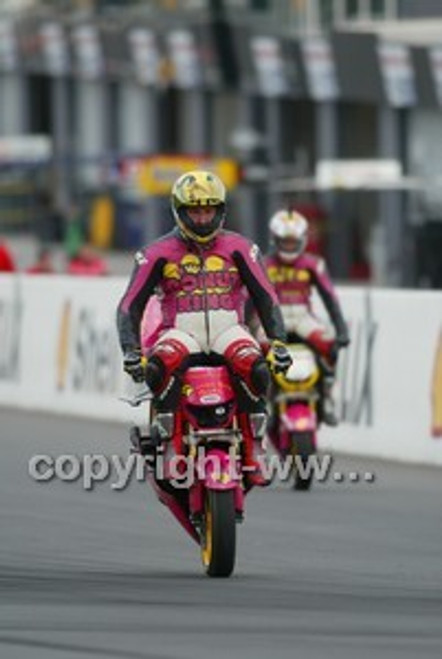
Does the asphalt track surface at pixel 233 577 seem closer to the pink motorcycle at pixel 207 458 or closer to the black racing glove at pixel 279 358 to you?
the pink motorcycle at pixel 207 458

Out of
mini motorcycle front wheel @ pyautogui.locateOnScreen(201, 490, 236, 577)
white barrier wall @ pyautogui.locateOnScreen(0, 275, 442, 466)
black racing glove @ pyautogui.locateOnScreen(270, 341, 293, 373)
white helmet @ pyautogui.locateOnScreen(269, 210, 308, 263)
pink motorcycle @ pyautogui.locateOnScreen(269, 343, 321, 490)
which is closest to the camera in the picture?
mini motorcycle front wheel @ pyautogui.locateOnScreen(201, 490, 236, 577)

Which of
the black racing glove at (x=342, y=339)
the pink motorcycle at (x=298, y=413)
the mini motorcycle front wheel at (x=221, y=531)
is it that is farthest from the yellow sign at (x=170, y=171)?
the mini motorcycle front wheel at (x=221, y=531)

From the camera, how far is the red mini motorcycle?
12.6m

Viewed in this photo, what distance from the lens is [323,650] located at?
400 inches

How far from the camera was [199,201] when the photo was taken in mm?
13258

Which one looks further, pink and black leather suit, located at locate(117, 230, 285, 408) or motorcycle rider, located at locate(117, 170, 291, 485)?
pink and black leather suit, located at locate(117, 230, 285, 408)

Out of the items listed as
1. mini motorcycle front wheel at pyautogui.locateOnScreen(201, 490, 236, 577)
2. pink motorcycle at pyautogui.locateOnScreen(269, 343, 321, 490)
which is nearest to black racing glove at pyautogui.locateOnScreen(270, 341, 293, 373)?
mini motorcycle front wheel at pyautogui.locateOnScreen(201, 490, 236, 577)

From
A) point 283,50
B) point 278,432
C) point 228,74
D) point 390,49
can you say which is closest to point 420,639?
point 278,432

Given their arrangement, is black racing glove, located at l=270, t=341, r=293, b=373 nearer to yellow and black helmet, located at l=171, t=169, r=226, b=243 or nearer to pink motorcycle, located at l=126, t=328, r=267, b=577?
pink motorcycle, located at l=126, t=328, r=267, b=577

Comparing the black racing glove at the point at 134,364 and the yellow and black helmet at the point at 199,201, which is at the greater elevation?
the yellow and black helmet at the point at 199,201

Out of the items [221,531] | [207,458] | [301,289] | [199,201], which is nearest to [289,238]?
[301,289]

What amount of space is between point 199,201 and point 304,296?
19.8 ft

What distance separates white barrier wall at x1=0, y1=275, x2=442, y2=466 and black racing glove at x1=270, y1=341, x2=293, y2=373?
7.17 metres

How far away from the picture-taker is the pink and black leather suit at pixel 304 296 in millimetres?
19062
